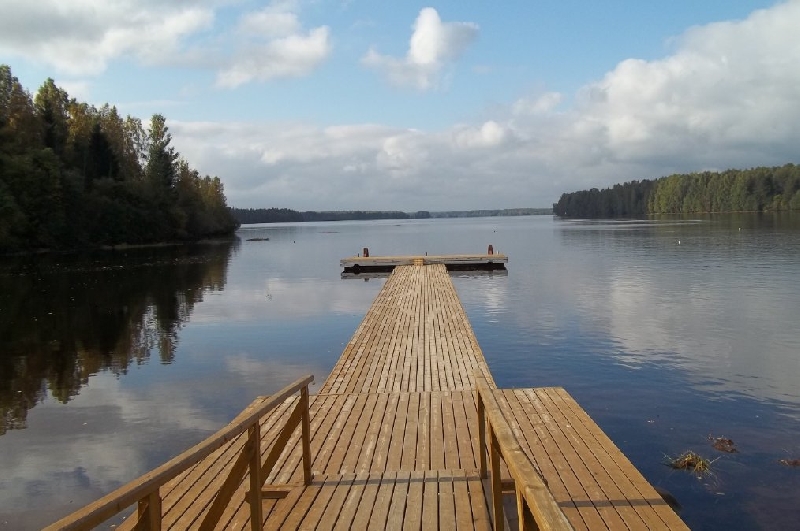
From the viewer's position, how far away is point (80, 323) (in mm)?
19969

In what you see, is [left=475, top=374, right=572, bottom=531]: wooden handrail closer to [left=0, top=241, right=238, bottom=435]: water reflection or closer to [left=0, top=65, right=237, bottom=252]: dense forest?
[left=0, top=241, right=238, bottom=435]: water reflection

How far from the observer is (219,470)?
6.18m

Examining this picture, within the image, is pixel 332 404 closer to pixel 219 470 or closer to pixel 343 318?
pixel 219 470

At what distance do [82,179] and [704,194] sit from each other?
12767 centimetres

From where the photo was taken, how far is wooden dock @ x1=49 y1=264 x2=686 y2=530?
3638 millimetres

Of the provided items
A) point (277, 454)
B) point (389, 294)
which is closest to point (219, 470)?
point (277, 454)

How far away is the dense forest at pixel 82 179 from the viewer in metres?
52.0

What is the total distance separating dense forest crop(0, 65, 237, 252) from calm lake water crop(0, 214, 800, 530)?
25.7 m

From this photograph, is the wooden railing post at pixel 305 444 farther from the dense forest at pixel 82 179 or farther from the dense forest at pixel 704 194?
the dense forest at pixel 704 194

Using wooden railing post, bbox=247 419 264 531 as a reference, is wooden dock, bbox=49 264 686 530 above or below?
below

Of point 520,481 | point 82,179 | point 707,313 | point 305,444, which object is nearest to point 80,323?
point 305,444

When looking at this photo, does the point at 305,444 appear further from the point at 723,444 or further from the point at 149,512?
the point at 723,444

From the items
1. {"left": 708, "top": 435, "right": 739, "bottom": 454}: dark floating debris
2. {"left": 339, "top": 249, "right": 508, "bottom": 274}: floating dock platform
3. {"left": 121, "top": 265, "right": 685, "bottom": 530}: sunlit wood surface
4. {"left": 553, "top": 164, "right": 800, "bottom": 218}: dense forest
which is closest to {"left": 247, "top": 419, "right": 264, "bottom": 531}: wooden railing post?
{"left": 121, "top": 265, "right": 685, "bottom": 530}: sunlit wood surface

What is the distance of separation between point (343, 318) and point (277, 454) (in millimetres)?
14838
